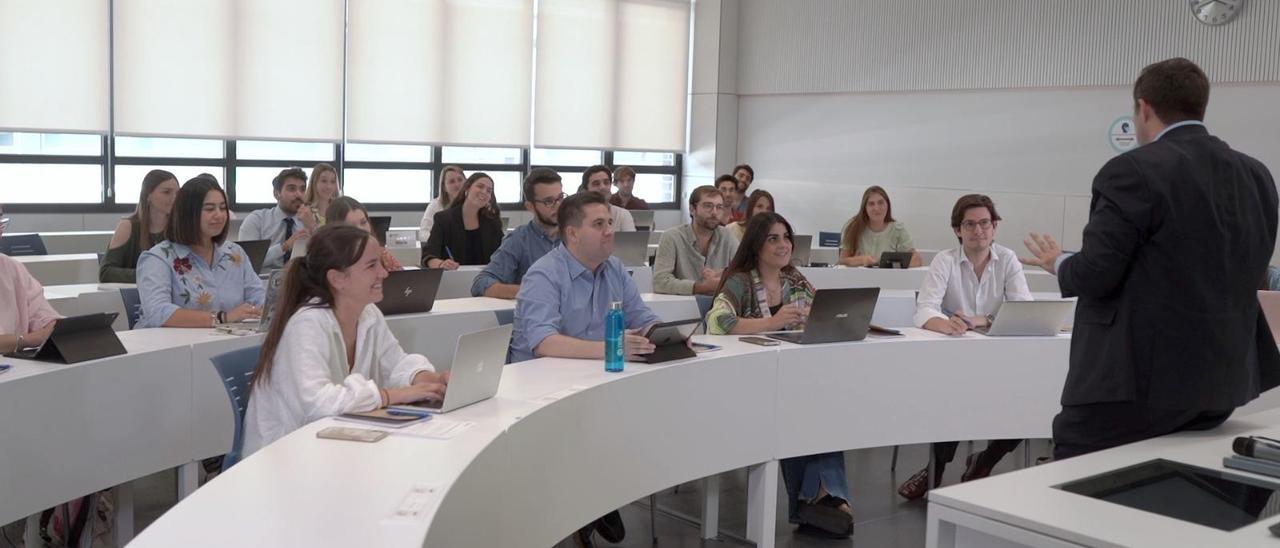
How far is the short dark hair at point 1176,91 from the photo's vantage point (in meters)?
2.66

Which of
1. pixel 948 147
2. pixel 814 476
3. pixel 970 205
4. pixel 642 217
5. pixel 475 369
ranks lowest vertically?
pixel 814 476

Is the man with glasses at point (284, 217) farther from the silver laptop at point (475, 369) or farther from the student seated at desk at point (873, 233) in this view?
the silver laptop at point (475, 369)

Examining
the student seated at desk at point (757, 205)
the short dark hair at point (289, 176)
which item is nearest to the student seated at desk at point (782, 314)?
the student seated at desk at point (757, 205)

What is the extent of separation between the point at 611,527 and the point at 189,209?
193 cm

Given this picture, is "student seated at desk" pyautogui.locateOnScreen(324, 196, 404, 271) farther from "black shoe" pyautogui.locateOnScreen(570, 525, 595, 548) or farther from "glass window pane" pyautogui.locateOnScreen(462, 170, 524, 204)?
"glass window pane" pyautogui.locateOnScreen(462, 170, 524, 204)

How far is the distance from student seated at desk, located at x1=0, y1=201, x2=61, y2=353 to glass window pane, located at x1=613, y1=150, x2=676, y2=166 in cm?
919

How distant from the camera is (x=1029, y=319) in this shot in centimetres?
449

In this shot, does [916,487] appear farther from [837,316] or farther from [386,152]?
[386,152]

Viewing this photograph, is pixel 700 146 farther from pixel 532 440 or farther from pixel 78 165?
pixel 532 440

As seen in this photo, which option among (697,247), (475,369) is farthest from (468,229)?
(475,369)

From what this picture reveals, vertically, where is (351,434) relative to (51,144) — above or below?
below

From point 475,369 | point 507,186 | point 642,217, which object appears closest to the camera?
point 475,369

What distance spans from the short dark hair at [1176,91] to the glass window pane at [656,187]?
10.4 m

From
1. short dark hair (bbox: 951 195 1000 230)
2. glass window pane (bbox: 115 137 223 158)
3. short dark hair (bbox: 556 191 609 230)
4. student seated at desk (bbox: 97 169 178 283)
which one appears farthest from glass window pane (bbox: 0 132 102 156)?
short dark hair (bbox: 951 195 1000 230)
